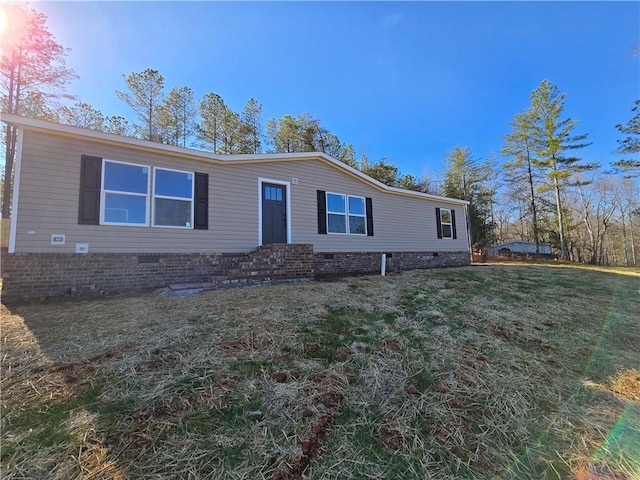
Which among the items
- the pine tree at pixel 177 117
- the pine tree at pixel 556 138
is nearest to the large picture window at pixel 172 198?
the pine tree at pixel 177 117

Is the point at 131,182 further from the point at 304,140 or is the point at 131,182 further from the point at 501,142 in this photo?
the point at 501,142

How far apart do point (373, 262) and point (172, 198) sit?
6.30 m

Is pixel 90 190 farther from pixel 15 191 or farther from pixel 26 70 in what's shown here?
pixel 26 70

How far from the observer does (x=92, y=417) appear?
1725mm

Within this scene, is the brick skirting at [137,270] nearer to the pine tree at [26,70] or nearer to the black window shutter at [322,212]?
the black window shutter at [322,212]

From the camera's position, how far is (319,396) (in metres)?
1.98

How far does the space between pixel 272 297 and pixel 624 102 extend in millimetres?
22042

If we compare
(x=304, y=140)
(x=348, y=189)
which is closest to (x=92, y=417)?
(x=348, y=189)

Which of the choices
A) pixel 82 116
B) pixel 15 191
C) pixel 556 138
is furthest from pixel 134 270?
pixel 556 138

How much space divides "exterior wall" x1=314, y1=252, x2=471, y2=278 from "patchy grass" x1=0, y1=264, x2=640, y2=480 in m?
4.89

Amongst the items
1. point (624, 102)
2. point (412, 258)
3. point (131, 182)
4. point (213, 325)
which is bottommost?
point (213, 325)

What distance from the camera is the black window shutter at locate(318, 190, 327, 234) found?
29.1 ft

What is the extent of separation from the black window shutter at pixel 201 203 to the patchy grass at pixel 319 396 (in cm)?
342

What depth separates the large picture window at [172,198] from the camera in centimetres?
653
